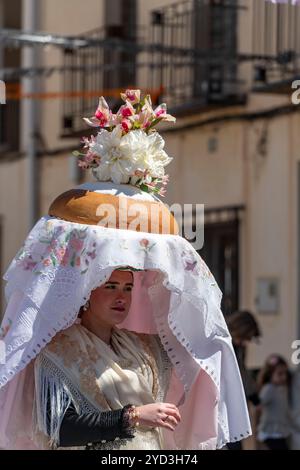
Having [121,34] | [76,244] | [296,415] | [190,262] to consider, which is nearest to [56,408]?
[76,244]

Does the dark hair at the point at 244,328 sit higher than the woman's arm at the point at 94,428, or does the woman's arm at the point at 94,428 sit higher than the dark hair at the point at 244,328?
the woman's arm at the point at 94,428


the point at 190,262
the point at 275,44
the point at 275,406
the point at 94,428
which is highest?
the point at 275,44

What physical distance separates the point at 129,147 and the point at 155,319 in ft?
2.04

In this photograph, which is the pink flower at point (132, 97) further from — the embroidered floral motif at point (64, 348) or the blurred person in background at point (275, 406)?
the blurred person in background at point (275, 406)

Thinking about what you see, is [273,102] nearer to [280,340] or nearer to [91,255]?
[280,340]

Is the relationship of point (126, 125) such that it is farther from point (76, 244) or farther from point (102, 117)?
point (76, 244)

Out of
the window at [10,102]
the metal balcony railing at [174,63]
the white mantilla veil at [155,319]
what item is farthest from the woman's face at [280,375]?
the window at [10,102]

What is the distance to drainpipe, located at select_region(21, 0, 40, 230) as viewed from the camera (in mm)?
18062

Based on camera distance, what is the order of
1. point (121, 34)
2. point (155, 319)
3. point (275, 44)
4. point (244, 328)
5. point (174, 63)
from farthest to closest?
point (121, 34) < point (174, 63) < point (275, 44) < point (244, 328) < point (155, 319)

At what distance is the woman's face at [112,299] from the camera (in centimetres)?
488

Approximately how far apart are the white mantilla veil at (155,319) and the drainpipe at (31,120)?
519 inches

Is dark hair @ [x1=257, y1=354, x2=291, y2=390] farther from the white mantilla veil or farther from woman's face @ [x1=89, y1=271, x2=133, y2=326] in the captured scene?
woman's face @ [x1=89, y1=271, x2=133, y2=326]

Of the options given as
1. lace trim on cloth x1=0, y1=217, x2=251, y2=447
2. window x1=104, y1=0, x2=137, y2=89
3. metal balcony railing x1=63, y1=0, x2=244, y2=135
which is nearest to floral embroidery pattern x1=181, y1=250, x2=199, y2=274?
lace trim on cloth x1=0, y1=217, x2=251, y2=447

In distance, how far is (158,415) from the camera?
15.3 feet
